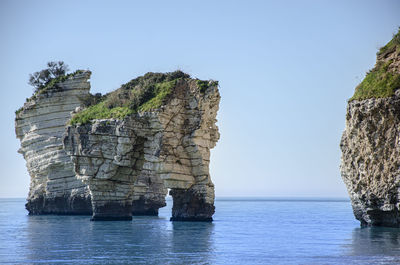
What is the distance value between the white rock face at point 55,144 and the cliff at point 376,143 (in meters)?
32.2

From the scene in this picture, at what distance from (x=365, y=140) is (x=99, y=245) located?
18.7m

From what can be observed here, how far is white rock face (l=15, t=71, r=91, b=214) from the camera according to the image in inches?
2689

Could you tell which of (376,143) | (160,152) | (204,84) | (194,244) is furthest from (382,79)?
(160,152)

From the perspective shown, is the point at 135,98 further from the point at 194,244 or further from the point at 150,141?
the point at 194,244

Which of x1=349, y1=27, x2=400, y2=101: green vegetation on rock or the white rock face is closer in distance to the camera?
x1=349, y1=27, x2=400, y2=101: green vegetation on rock

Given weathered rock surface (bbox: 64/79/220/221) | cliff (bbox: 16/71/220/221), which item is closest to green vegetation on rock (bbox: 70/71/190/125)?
cliff (bbox: 16/71/220/221)

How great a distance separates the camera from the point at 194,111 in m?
54.1

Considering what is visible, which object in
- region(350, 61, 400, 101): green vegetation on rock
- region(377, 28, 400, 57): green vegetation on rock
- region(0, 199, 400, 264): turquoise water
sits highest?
region(377, 28, 400, 57): green vegetation on rock

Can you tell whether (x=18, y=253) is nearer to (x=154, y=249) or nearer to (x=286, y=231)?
(x=154, y=249)

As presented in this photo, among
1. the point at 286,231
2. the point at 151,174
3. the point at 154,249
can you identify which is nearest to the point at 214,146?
the point at 286,231

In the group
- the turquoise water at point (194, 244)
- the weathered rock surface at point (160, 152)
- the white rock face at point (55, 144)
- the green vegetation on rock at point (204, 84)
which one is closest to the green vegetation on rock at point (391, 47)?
the turquoise water at point (194, 244)

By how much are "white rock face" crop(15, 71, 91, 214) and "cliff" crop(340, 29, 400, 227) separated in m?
32.2

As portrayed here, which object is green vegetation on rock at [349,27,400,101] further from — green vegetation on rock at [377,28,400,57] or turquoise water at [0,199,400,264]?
turquoise water at [0,199,400,264]

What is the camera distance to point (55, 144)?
69.1 metres
